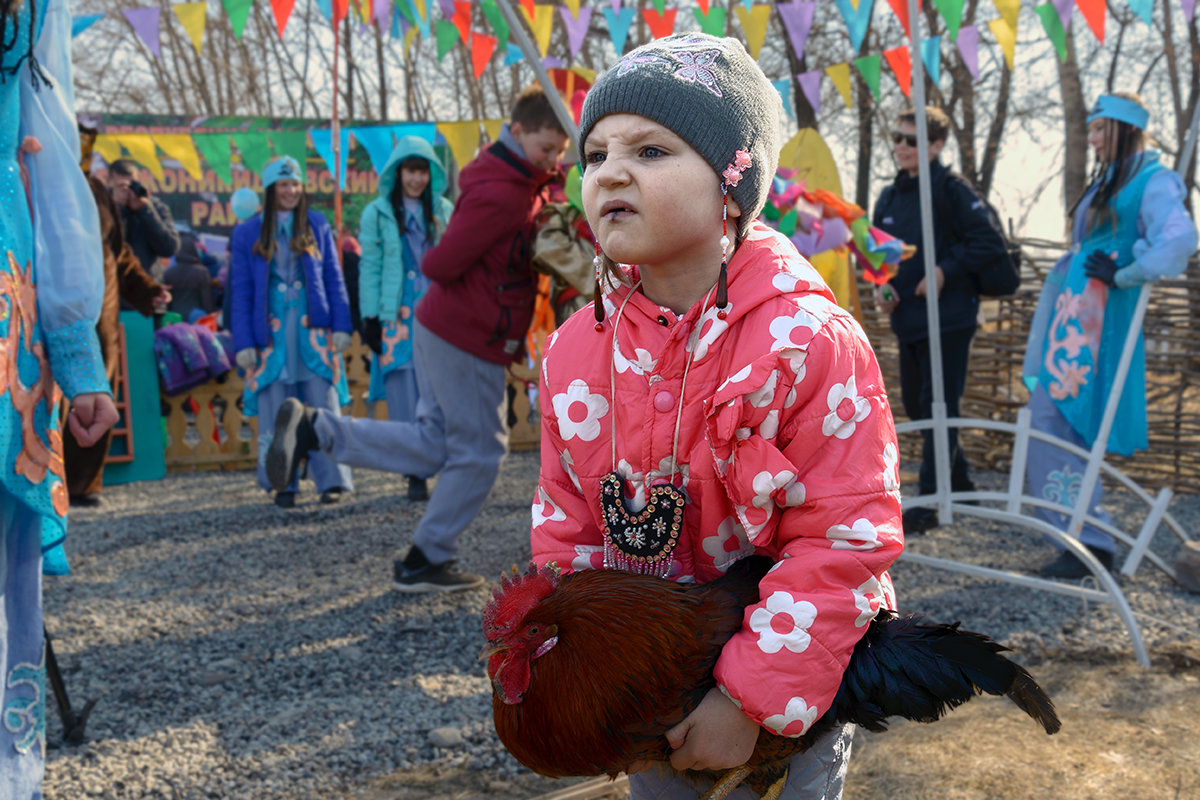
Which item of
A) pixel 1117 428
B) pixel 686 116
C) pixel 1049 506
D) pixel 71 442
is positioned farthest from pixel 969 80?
pixel 686 116

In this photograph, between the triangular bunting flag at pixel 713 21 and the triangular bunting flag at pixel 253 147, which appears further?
the triangular bunting flag at pixel 253 147

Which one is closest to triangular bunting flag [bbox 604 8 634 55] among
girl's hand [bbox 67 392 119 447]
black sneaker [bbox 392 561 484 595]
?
black sneaker [bbox 392 561 484 595]

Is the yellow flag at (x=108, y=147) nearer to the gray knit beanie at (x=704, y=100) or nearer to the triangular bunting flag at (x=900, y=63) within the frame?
the triangular bunting flag at (x=900, y=63)

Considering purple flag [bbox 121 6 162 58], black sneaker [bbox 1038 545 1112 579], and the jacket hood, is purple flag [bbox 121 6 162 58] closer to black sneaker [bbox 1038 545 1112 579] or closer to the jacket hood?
the jacket hood

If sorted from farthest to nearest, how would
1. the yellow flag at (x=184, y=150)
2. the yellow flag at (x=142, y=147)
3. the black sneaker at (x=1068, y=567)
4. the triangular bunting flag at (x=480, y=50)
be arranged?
the yellow flag at (x=142, y=147)
the yellow flag at (x=184, y=150)
the triangular bunting flag at (x=480, y=50)
the black sneaker at (x=1068, y=567)

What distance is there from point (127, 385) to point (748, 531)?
22.6 ft

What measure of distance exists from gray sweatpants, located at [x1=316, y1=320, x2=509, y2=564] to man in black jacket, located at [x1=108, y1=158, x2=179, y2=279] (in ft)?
12.9

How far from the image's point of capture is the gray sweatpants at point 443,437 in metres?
3.92

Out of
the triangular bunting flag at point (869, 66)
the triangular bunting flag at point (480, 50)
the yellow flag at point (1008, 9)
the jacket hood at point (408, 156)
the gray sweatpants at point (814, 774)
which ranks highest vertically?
the triangular bunting flag at point (480, 50)

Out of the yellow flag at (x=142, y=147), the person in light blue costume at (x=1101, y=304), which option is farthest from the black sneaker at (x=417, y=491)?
the yellow flag at (x=142, y=147)

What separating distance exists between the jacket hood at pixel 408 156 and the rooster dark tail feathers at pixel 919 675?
479 centimetres

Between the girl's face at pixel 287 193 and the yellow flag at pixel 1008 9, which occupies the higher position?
the yellow flag at pixel 1008 9

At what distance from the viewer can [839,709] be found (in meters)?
1.41

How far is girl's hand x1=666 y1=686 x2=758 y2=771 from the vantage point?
4.29 ft
